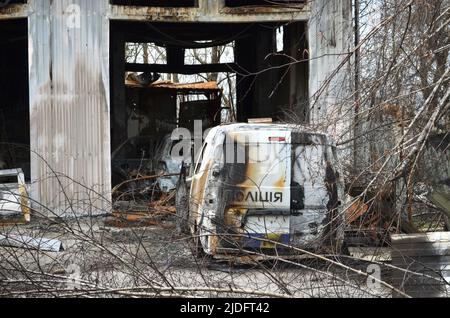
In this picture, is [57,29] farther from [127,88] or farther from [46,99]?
[127,88]

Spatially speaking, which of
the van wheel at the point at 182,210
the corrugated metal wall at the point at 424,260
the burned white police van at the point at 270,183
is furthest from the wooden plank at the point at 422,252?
the van wheel at the point at 182,210

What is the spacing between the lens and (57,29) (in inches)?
496

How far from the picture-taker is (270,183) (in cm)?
785

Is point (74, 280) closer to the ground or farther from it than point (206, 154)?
closer to the ground

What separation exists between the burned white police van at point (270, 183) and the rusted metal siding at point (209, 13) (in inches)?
224

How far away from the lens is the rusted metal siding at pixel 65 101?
12.5 meters

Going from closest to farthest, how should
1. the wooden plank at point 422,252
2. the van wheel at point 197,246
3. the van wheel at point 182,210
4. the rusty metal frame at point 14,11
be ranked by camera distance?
the wooden plank at point 422,252 < the van wheel at point 197,246 < the van wheel at point 182,210 < the rusty metal frame at point 14,11

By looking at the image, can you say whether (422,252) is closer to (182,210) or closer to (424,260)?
(424,260)

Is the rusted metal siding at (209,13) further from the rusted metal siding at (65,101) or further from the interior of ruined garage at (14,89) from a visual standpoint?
the interior of ruined garage at (14,89)

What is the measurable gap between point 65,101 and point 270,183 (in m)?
6.24

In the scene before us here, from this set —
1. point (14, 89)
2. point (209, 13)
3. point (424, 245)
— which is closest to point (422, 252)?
point (424, 245)

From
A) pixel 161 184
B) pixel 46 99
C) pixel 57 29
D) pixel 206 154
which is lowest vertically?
pixel 161 184

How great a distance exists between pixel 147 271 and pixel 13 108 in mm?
17058
